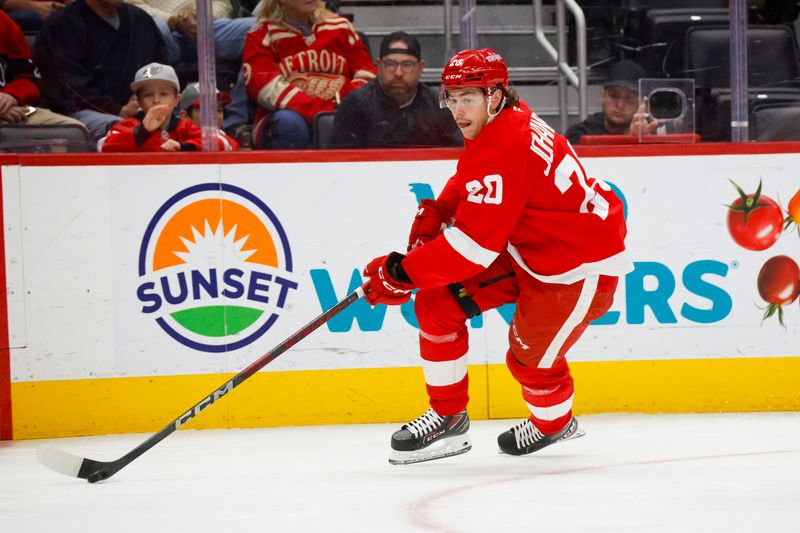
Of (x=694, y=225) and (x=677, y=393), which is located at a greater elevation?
(x=694, y=225)

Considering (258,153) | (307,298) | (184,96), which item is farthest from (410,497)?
(184,96)

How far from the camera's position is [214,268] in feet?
13.3

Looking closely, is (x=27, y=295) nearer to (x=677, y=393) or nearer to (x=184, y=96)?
(x=184, y=96)

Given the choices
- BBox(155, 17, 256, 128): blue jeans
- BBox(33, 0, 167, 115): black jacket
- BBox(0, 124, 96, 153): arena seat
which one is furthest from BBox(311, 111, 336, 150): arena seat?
BBox(0, 124, 96, 153): arena seat

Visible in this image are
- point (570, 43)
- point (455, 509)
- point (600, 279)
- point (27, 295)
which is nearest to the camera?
point (455, 509)

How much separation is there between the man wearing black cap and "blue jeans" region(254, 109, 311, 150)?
99 cm

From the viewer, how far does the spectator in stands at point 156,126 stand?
13.5 ft

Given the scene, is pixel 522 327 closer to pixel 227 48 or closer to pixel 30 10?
pixel 227 48

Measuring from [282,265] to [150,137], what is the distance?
2.21ft

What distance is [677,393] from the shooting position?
421 cm

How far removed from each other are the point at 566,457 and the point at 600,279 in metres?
0.55

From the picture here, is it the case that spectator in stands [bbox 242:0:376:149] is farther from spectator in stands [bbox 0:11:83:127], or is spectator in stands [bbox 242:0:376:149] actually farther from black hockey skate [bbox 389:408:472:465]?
black hockey skate [bbox 389:408:472:465]

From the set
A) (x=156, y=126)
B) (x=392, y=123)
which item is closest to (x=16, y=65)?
(x=156, y=126)

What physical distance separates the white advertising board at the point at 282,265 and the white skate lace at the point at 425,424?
32.3 inches
